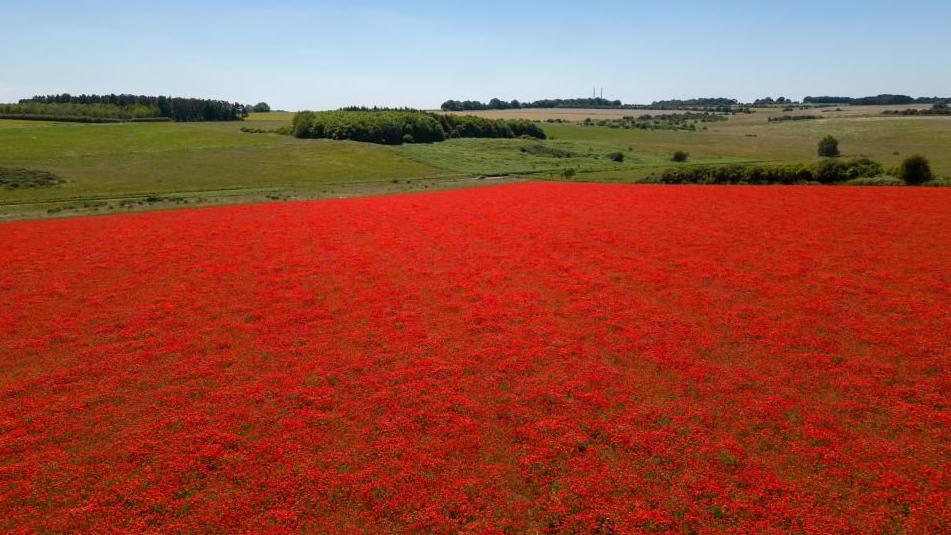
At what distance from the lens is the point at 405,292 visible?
21.5 m

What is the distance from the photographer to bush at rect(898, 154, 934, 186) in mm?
49344

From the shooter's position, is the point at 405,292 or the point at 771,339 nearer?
the point at 771,339

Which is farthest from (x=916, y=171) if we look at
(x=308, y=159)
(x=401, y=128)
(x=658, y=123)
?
(x=658, y=123)

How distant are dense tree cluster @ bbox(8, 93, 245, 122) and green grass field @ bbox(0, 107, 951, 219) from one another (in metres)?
20.6

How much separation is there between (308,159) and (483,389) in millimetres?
74343

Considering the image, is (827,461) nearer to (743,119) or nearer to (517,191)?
(517,191)

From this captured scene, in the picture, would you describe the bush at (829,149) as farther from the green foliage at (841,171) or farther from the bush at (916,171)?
the bush at (916,171)

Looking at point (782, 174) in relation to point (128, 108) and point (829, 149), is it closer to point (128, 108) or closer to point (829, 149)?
point (829, 149)

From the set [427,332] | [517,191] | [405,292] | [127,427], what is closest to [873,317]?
[427,332]

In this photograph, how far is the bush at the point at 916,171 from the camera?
162ft

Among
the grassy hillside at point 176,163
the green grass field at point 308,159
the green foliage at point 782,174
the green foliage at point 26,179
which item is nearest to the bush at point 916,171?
the green foliage at point 782,174

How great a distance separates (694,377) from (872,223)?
2696 centimetres

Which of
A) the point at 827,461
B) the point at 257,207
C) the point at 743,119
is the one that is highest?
the point at 743,119

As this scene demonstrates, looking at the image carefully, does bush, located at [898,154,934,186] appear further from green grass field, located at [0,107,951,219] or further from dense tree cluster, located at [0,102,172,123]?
dense tree cluster, located at [0,102,172,123]
